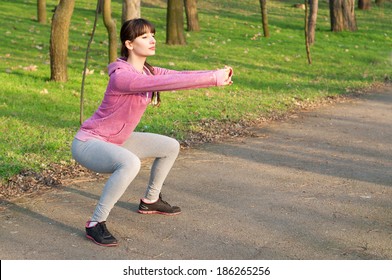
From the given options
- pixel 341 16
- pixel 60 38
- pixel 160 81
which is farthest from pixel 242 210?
pixel 341 16

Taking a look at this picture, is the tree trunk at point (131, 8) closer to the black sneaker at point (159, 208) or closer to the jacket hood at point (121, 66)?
the black sneaker at point (159, 208)

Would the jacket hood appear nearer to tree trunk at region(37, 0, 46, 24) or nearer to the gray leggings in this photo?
the gray leggings

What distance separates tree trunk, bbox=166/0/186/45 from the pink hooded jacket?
13.2 metres

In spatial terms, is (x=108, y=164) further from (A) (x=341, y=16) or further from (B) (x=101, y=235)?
(A) (x=341, y=16)

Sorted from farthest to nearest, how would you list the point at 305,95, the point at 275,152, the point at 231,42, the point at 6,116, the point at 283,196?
the point at 231,42 → the point at 305,95 → the point at 6,116 → the point at 275,152 → the point at 283,196

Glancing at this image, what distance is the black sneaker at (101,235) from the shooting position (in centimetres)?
534

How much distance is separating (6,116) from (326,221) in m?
5.04

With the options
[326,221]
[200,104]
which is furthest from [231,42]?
[326,221]

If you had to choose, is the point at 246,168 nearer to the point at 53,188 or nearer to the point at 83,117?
the point at 53,188

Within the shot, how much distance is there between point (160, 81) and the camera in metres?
5.26

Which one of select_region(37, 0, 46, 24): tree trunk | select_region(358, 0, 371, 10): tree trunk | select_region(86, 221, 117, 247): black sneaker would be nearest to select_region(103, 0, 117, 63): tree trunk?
select_region(86, 221, 117, 247): black sneaker

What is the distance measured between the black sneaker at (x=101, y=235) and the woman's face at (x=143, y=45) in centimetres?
119

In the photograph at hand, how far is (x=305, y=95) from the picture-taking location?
506 inches

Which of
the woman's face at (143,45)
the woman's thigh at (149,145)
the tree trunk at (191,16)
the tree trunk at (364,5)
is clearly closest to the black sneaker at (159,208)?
the woman's thigh at (149,145)
